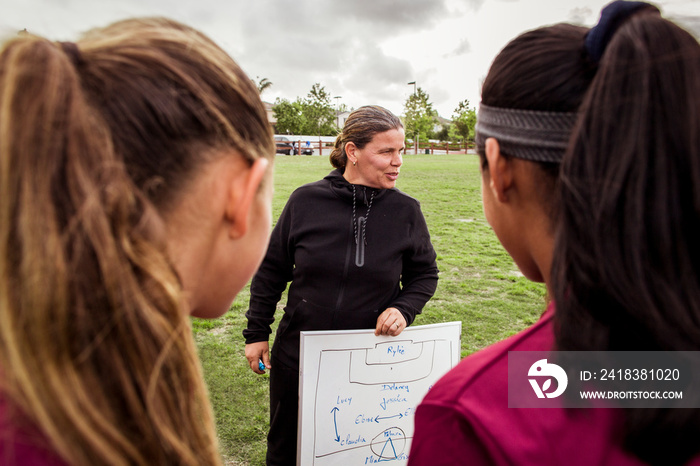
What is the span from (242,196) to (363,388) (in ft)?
6.16

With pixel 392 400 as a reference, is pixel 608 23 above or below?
above

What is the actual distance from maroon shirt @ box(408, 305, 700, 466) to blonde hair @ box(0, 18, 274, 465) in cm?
44

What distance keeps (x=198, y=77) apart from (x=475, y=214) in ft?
39.7

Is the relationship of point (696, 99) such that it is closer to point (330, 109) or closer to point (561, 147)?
point (561, 147)

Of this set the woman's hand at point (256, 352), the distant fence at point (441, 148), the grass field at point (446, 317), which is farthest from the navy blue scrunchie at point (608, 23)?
the distant fence at point (441, 148)

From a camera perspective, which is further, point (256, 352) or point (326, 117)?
point (326, 117)

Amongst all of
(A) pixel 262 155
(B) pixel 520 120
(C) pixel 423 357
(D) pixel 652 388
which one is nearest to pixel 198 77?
(A) pixel 262 155

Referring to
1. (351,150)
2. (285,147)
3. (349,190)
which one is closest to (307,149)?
(285,147)

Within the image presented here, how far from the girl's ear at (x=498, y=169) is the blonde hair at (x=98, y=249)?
0.66 metres

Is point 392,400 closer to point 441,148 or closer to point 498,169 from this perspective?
point 498,169

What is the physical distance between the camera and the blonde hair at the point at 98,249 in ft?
2.21

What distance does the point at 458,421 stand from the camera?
91cm

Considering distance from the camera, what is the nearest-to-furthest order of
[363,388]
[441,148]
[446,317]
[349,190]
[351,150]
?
[363,388] < [349,190] < [351,150] < [446,317] < [441,148]

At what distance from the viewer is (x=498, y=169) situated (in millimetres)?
1092
